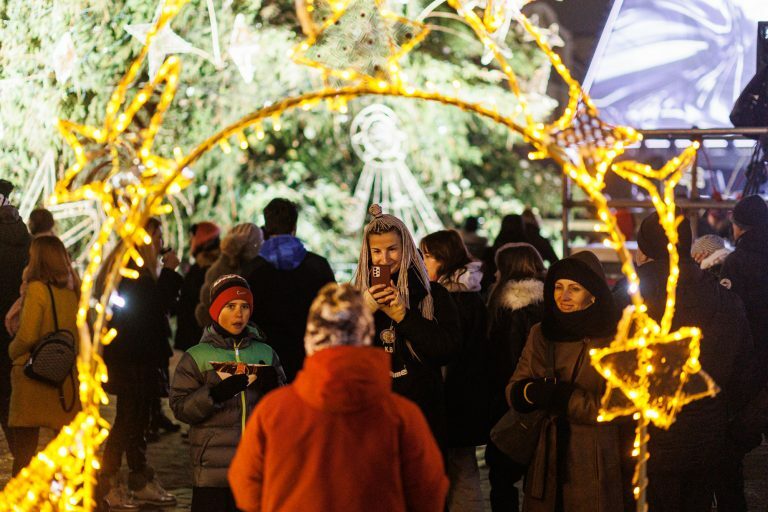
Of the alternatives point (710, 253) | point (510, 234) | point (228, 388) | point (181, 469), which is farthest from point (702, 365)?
point (181, 469)

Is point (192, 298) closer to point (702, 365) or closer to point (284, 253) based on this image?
point (284, 253)

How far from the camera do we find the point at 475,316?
6141mm

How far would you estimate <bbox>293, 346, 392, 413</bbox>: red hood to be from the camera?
3.56m

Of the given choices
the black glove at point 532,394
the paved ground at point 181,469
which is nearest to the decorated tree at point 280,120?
the paved ground at point 181,469

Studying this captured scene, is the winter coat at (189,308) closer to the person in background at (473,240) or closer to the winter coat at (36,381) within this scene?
the winter coat at (36,381)

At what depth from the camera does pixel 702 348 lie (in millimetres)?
5574

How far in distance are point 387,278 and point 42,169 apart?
25.2ft

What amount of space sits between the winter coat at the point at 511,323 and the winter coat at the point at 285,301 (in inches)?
43.5

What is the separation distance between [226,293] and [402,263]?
2.82ft

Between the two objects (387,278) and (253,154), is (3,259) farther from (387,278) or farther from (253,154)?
(253,154)

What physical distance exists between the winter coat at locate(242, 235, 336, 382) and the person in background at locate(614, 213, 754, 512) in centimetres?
212

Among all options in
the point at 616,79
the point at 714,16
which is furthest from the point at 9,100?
the point at 714,16

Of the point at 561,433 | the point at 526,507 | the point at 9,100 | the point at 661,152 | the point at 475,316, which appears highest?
the point at 9,100

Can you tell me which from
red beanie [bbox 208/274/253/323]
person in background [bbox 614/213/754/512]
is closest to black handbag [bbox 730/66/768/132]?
person in background [bbox 614/213/754/512]
